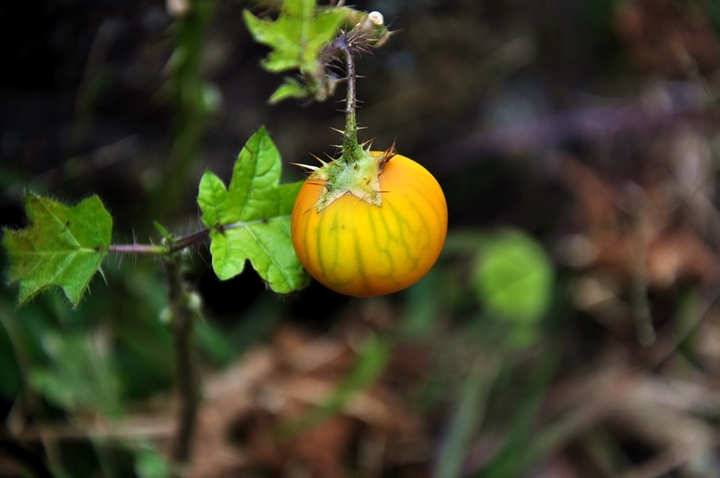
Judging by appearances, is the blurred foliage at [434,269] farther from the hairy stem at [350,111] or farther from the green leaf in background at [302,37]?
the hairy stem at [350,111]

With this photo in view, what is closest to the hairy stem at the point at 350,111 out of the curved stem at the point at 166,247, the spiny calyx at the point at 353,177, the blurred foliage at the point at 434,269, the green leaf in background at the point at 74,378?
the spiny calyx at the point at 353,177

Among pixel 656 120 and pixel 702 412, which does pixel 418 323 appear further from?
pixel 656 120

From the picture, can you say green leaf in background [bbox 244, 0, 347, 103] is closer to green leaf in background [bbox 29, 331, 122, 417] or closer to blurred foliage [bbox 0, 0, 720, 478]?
blurred foliage [bbox 0, 0, 720, 478]

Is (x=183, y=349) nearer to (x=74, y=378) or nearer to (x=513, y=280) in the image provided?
(x=74, y=378)

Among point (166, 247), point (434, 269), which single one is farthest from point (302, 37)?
point (434, 269)

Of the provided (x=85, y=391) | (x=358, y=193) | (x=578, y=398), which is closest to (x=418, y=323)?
(x=578, y=398)

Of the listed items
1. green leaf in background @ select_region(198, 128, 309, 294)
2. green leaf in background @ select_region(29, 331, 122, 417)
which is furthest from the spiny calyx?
green leaf in background @ select_region(29, 331, 122, 417)
